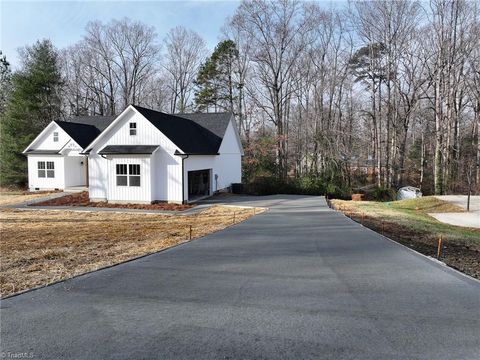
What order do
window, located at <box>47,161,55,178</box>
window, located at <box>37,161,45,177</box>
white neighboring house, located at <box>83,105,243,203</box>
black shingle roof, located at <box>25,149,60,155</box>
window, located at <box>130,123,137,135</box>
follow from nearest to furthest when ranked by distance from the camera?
white neighboring house, located at <box>83,105,243,203</box>, window, located at <box>130,123,137,135</box>, black shingle roof, located at <box>25,149,60,155</box>, window, located at <box>47,161,55,178</box>, window, located at <box>37,161,45,177</box>

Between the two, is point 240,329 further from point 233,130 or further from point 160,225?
point 233,130

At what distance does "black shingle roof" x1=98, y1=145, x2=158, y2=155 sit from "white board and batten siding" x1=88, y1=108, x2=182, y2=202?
30 centimetres

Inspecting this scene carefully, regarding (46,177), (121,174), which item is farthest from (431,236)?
(46,177)

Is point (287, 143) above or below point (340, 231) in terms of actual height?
above

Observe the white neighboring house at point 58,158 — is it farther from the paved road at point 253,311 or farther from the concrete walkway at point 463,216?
the concrete walkway at point 463,216

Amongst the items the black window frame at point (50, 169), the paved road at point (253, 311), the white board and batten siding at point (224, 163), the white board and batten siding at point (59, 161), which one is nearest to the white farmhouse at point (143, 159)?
the white board and batten siding at point (224, 163)

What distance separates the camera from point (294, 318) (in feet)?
13.9

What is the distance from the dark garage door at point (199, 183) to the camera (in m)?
25.0

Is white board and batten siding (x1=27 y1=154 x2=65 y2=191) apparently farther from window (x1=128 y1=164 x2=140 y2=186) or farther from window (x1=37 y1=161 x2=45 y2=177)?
window (x1=128 y1=164 x2=140 y2=186)

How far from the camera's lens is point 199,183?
2530 cm

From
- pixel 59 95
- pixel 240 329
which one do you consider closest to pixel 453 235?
pixel 240 329

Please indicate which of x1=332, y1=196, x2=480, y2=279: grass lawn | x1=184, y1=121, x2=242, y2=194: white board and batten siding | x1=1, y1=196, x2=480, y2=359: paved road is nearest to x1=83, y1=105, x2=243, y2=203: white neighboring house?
x1=184, y1=121, x2=242, y2=194: white board and batten siding

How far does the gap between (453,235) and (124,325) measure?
471 inches

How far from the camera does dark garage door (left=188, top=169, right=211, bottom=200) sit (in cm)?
2502
